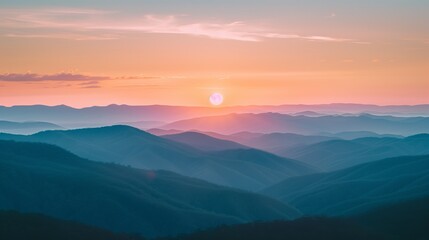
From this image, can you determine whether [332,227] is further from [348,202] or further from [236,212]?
[348,202]

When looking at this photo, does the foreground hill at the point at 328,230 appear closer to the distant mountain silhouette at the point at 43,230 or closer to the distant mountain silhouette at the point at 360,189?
the distant mountain silhouette at the point at 43,230

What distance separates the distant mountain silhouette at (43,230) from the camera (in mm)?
69938

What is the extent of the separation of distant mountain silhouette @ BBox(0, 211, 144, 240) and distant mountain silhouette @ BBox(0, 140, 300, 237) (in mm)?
35318

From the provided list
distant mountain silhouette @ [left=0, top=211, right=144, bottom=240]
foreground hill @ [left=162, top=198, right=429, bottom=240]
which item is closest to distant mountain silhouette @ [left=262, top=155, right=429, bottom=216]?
foreground hill @ [left=162, top=198, right=429, bottom=240]

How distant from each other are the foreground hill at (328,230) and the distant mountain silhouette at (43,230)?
1118cm

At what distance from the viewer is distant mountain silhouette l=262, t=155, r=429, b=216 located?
139000 mm

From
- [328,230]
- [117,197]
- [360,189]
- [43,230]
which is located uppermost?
[360,189]

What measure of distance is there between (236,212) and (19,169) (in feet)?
167

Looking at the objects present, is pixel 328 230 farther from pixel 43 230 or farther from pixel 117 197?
pixel 117 197

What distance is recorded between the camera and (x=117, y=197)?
122 metres

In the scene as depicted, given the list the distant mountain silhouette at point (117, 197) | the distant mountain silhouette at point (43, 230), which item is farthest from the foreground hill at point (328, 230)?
the distant mountain silhouette at point (117, 197)

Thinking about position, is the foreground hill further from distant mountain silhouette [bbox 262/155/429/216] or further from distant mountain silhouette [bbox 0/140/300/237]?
distant mountain silhouette [bbox 262/155/429/216]

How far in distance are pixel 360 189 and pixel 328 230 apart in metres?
97.3

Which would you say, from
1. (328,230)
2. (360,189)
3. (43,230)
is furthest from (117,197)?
(360,189)
